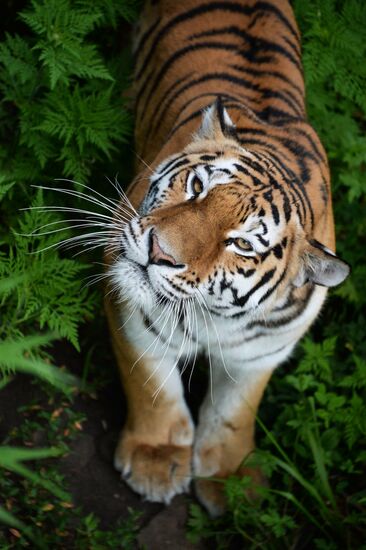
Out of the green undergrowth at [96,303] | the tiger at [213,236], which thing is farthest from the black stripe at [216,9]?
the green undergrowth at [96,303]

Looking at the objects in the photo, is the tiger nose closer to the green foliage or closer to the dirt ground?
the green foliage

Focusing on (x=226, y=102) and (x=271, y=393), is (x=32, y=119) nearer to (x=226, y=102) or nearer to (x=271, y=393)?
(x=226, y=102)

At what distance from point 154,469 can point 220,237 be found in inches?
47.3

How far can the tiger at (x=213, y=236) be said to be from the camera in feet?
6.66

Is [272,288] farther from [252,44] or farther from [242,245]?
[252,44]

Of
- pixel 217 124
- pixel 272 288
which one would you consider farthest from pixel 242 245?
A: pixel 217 124

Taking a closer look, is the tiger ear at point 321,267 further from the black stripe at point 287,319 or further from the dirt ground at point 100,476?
the dirt ground at point 100,476

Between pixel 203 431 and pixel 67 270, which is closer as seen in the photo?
pixel 67 270

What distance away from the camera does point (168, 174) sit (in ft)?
7.23

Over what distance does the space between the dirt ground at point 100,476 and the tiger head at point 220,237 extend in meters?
0.84

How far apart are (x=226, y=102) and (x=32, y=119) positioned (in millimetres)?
734

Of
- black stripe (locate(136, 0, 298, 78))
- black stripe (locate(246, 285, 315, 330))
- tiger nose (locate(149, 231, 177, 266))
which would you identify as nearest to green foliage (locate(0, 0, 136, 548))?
black stripe (locate(136, 0, 298, 78))

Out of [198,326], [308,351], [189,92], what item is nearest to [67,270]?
[198,326]

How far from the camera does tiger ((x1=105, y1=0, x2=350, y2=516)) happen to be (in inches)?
80.0
